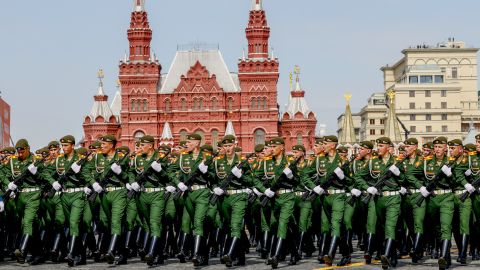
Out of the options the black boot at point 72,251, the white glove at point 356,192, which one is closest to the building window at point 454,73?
the white glove at point 356,192

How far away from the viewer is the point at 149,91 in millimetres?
94375

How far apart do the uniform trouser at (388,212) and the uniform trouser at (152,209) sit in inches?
128

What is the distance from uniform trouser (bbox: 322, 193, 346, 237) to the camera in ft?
49.1

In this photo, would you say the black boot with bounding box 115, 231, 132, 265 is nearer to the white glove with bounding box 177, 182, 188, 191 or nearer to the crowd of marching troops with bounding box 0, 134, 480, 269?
the crowd of marching troops with bounding box 0, 134, 480, 269

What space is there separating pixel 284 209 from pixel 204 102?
3139 inches

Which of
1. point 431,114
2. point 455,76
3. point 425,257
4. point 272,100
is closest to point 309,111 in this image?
point 272,100

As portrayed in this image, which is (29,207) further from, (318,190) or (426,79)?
(426,79)

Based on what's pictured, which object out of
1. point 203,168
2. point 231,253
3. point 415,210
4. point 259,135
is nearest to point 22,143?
point 203,168

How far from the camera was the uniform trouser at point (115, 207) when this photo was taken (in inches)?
603

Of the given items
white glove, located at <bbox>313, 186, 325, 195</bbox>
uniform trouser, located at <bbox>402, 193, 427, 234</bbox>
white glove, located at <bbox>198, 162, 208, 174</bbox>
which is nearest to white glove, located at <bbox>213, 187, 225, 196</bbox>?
white glove, located at <bbox>198, 162, 208, 174</bbox>

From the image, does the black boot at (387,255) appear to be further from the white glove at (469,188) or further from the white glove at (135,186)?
the white glove at (135,186)

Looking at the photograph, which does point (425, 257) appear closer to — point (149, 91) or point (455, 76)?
point (149, 91)

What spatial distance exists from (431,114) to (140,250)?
108m

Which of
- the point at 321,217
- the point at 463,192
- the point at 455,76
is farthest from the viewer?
the point at 455,76
